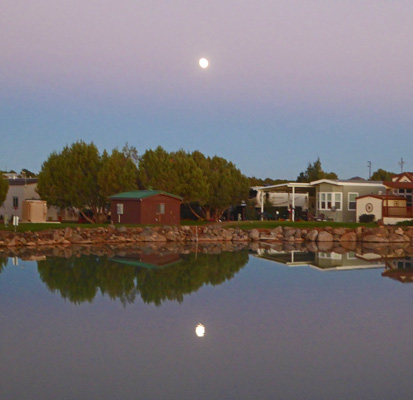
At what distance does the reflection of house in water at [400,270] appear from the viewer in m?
17.6

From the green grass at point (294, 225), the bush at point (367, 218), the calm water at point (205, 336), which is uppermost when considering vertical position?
the bush at point (367, 218)

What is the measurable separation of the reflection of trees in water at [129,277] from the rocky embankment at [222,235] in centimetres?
824

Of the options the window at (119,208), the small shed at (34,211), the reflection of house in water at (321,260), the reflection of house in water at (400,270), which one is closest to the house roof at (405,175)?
the reflection of house in water at (321,260)

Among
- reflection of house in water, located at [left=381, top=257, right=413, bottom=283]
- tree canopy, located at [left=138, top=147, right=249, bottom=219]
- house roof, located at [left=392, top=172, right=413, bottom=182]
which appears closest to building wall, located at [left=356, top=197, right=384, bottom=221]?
house roof, located at [left=392, top=172, right=413, bottom=182]

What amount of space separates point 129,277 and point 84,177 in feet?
81.1

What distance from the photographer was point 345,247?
1198 inches

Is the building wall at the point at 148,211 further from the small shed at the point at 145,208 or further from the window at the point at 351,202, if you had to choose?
the window at the point at 351,202

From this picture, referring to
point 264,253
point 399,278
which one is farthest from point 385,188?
point 399,278

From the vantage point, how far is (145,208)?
35281 millimetres

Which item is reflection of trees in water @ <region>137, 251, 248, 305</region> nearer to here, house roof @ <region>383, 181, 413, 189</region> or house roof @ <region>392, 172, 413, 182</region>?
house roof @ <region>383, 181, 413, 189</region>

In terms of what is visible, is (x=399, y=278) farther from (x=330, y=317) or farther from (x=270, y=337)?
(x=270, y=337)

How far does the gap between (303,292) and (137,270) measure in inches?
245

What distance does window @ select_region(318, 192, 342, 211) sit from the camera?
40.8 meters

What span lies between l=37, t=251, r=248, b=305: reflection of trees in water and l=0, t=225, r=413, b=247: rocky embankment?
8.24 m
